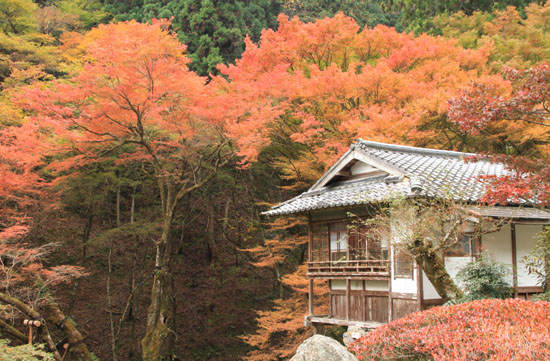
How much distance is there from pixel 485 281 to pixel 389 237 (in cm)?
190

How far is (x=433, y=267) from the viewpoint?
28.7ft

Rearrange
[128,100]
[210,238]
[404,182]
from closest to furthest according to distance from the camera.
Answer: [404,182]
[128,100]
[210,238]

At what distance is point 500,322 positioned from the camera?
218 inches

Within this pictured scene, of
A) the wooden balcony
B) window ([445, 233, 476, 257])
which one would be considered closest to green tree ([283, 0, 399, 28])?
the wooden balcony

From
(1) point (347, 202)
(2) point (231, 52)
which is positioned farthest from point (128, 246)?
(1) point (347, 202)

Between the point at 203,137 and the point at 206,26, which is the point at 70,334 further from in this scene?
the point at 206,26

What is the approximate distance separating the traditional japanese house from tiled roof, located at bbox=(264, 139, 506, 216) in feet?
0.07

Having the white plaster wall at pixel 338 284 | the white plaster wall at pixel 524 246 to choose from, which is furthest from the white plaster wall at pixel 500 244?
the white plaster wall at pixel 338 284

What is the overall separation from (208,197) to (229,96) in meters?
9.53

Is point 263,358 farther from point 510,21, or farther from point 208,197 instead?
point 510,21

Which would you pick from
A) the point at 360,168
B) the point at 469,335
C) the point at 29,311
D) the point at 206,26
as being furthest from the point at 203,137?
the point at 206,26

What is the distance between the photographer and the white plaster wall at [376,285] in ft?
36.1

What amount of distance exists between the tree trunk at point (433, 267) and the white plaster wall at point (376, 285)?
6.51 ft

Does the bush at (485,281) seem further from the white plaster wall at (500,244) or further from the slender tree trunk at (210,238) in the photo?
the slender tree trunk at (210,238)
